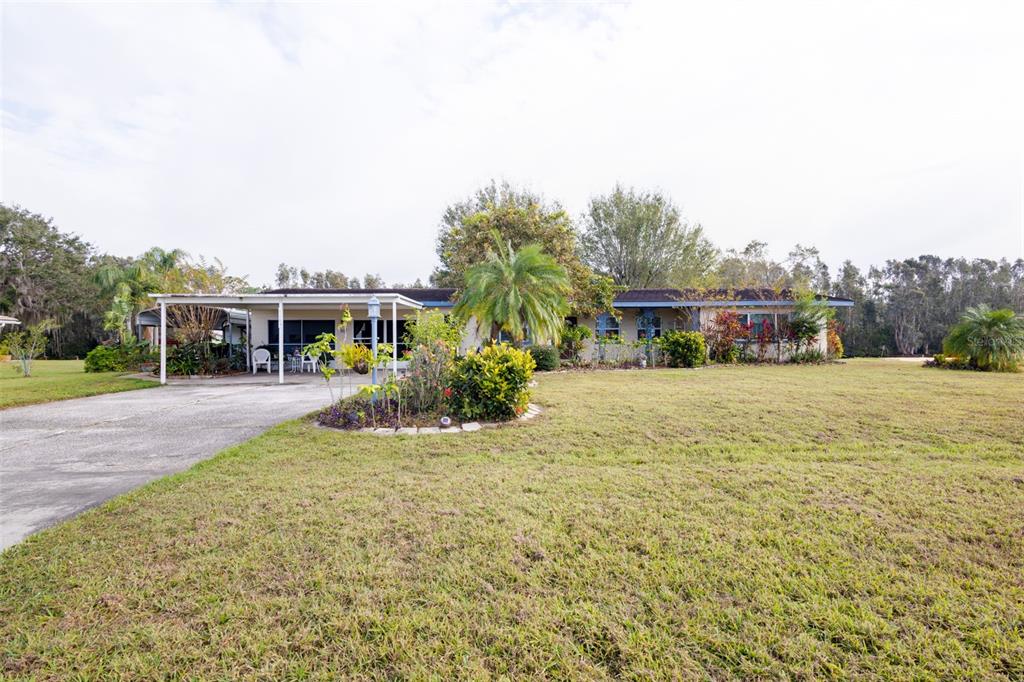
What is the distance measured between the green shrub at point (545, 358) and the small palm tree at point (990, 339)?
12294mm

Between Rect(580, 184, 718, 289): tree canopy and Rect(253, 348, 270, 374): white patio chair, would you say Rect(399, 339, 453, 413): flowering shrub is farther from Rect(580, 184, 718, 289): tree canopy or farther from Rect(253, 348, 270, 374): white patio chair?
Rect(580, 184, 718, 289): tree canopy

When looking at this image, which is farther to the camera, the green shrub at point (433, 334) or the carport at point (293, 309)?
the carport at point (293, 309)

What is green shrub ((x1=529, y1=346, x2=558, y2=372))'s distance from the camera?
1364 cm

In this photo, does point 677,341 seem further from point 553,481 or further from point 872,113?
point 553,481

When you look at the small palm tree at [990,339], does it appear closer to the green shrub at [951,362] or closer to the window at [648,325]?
the green shrub at [951,362]

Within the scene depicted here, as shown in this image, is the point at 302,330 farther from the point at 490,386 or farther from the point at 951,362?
the point at 951,362

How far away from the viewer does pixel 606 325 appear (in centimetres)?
1806

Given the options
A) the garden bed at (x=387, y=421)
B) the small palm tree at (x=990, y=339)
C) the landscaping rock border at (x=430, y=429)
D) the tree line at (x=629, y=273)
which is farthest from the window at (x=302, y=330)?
the small palm tree at (x=990, y=339)

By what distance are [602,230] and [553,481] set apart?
77.2 feet

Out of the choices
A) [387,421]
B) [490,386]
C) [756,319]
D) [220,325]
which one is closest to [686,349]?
[756,319]

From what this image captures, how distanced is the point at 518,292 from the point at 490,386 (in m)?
5.57

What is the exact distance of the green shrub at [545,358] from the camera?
1364 cm

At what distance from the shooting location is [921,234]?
17188 millimetres

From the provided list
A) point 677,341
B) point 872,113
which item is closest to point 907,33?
point 872,113
